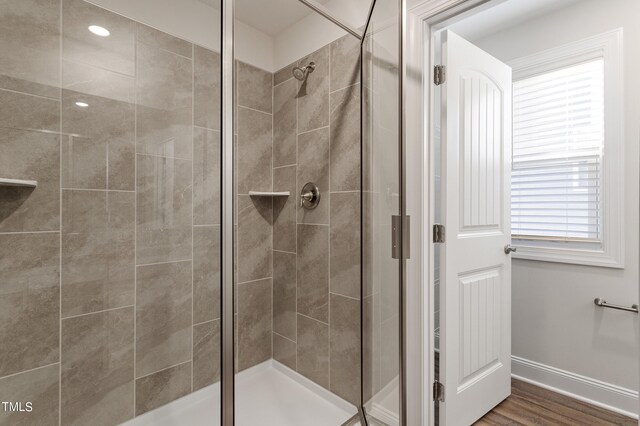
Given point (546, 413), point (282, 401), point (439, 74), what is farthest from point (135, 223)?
point (546, 413)

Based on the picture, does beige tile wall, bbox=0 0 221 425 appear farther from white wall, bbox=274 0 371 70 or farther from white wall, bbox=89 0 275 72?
white wall, bbox=274 0 371 70

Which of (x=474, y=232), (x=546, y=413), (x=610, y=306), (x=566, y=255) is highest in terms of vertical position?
(x=474, y=232)

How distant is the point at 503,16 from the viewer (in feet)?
6.36

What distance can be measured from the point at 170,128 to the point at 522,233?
7.37 feet

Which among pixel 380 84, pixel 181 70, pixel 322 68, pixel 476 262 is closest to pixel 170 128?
pixel 181 70

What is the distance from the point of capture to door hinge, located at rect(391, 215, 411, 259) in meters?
1.06

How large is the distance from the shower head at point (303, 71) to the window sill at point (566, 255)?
1.87 m

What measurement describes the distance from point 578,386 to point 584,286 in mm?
596

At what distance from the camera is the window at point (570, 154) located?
5.47 feet

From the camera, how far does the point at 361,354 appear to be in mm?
1189

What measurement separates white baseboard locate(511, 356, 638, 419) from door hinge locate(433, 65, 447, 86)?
189 cm

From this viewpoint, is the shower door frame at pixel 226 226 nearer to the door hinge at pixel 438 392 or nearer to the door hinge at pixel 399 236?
the door hinge at pixel 399 236

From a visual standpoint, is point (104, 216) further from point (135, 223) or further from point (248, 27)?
point (248, 27)

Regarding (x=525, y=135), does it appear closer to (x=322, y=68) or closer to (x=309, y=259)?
(x=322, y=68)
